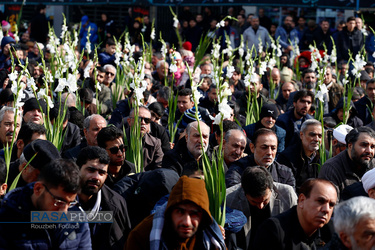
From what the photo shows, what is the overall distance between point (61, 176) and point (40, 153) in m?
1.14

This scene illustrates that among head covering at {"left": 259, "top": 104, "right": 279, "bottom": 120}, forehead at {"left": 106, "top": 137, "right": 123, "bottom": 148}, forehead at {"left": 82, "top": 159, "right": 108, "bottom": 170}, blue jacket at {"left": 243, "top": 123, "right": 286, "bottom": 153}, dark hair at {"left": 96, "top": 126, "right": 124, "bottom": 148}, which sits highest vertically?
forehead at {"left": 82, "top": 159, "right": 108, "bottom": 170}

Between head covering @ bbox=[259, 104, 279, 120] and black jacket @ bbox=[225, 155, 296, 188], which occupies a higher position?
head covering @ bbox=[259, 104, 279, 120]

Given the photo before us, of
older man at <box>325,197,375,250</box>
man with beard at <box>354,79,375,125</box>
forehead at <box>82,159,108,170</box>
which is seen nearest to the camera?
older man at <box>325,197,375,250</box>

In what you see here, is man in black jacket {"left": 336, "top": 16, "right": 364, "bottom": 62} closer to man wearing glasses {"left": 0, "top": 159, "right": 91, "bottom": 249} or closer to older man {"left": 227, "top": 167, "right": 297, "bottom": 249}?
older man {"left": 227, "top": 167, "right": 297, "bottom": 249}

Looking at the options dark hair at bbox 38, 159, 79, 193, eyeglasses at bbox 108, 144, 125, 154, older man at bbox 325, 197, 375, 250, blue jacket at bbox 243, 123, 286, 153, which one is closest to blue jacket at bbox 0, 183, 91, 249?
dark hair at bbox 38, 159, 79, 193

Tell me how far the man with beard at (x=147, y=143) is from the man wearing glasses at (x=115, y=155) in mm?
967

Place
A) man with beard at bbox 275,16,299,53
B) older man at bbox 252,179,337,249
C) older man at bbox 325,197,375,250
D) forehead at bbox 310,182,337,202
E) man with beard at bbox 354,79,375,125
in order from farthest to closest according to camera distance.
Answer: man with beard at bbox 275,16,299,53 → man with beard at bbox 354,79,375,125 → forehead at bbox 310,182,337,202 → older man at bbox 252,179,337,249 → older man at bbox 325,197,375,250

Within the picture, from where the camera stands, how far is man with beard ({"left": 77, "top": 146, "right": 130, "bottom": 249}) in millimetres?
3803

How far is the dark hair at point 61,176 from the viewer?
311 centimetres

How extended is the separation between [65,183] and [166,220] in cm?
54

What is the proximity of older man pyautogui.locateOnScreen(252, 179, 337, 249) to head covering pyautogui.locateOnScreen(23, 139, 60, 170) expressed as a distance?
56.9 inches

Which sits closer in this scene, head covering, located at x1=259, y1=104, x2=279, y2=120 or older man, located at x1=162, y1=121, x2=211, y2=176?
older man, located at x1=162, y1=121, x2=211, y2=176

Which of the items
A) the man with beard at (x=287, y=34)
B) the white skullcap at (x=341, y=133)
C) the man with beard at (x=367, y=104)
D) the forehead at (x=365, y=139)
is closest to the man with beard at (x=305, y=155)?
the white skullcap at (x=341, y=133)

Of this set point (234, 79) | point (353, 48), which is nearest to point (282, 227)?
point (234, 79)
